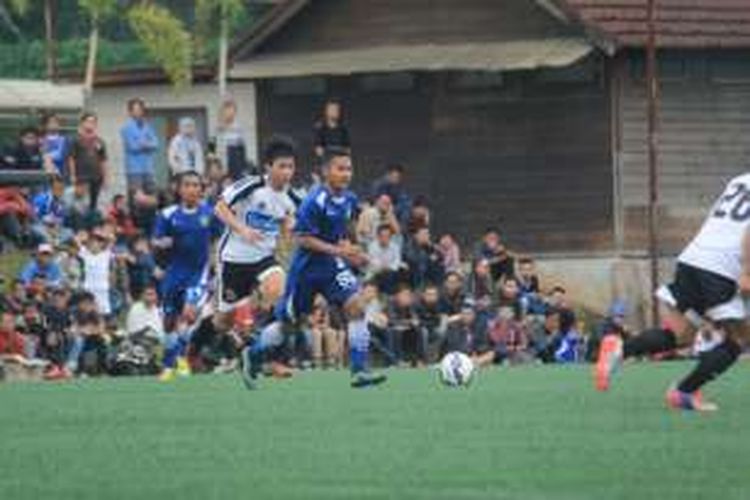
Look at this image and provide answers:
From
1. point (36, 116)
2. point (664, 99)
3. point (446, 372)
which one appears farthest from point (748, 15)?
point (446, 372)

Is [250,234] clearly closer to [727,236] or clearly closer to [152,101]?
[727,236]

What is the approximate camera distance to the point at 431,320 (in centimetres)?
3428

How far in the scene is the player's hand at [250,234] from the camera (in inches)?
904

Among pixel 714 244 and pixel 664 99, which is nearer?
pixel 714 244

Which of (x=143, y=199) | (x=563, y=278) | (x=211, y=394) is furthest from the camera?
(x=563, y=278)

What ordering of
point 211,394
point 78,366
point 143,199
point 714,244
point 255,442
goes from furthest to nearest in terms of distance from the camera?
point 143,199, point 78,366, point 211,394, point 714,244, point 255,442

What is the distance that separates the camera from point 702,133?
42.9 meters

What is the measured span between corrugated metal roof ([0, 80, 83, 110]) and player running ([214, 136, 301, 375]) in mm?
23242

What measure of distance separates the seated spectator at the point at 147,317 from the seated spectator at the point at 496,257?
549cm

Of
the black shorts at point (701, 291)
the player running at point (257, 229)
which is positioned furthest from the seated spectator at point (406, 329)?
the black shorts at point (701, 291)

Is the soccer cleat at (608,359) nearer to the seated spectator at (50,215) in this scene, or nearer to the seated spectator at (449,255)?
the seated spectator at (50,215)

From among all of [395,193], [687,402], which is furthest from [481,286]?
[687,402]

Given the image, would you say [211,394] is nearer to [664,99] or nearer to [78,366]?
[78,366]

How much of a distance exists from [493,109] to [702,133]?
3241 mm
